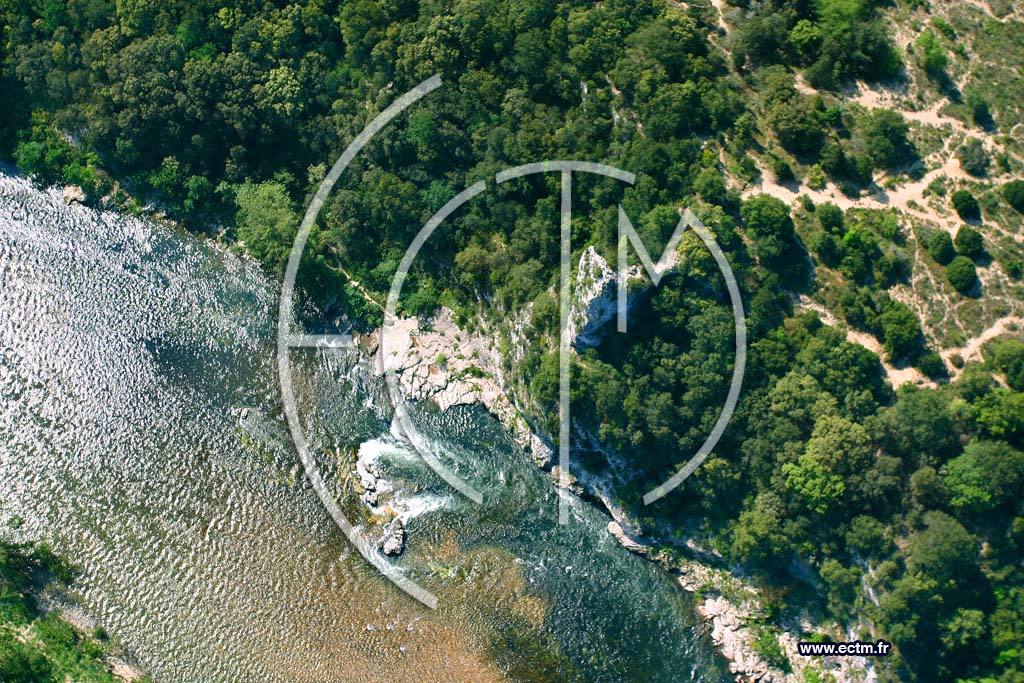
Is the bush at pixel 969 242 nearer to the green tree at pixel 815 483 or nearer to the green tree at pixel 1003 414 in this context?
the green tree at pixel 1003 414

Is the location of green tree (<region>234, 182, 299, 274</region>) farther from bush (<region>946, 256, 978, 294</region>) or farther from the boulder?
bush (<region>946, 256, 978, 294</region>)

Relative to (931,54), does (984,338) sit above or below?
below

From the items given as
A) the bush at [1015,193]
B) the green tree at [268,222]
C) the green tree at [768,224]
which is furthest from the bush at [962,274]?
the green tree at [268,222]

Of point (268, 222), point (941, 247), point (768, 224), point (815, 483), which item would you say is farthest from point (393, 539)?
point (941, 247)

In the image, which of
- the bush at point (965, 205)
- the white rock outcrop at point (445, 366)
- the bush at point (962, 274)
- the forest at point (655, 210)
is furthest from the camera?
the white rock outcrop at point (445, 366)

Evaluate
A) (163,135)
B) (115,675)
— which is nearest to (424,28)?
(163,135)

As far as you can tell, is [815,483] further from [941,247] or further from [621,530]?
[941,247]

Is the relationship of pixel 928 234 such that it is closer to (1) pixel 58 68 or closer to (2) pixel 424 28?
(2) pixel 424 28
